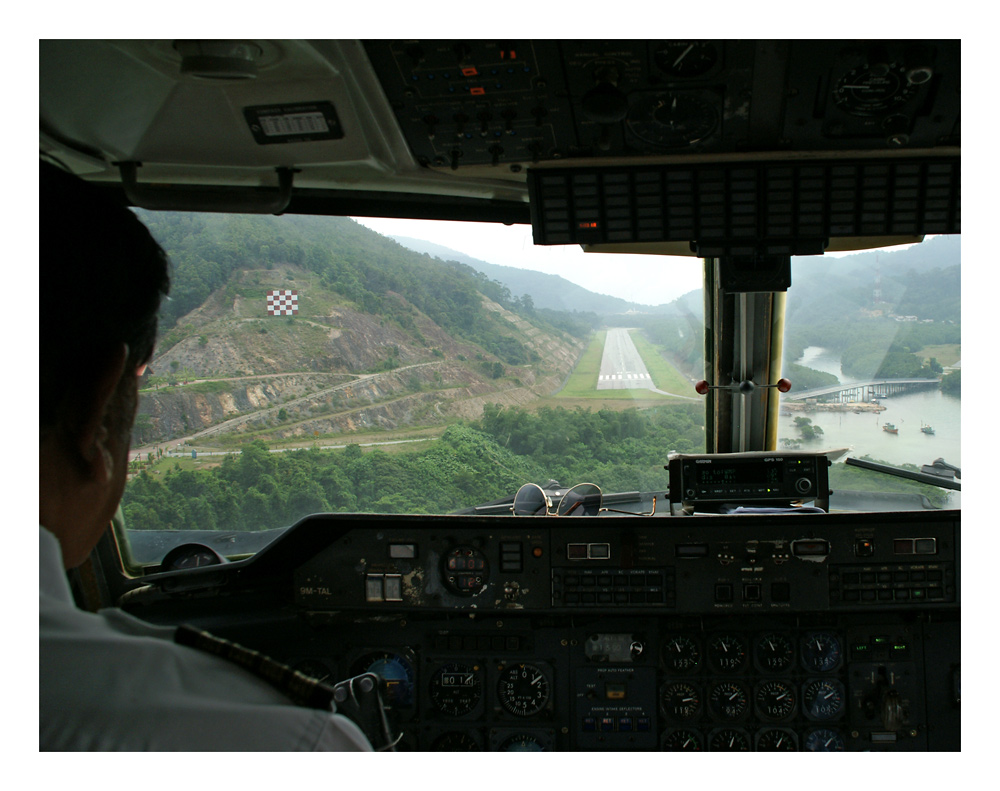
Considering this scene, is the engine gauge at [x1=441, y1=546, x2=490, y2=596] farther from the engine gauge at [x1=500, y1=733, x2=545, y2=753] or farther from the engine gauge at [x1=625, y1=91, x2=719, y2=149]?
the engine gauge at [x1=625, y1=91, x2=719, y2=149]

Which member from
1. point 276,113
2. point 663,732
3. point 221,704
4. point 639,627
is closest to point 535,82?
point 276,113

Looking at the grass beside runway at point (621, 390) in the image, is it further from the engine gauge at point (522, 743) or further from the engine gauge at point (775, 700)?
the engine gauge at point (522, 743)

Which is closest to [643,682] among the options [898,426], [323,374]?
[898,426]

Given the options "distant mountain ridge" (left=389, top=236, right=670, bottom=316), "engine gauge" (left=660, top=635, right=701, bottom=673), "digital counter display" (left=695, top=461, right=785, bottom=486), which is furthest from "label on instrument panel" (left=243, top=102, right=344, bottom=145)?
"engine gauge" (left=660, top=635, right=701, bottom=673)

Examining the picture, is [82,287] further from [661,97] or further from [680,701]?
[680,701]

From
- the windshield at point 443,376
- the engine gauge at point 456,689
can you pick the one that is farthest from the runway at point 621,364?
the engine gauge at point 456,689
